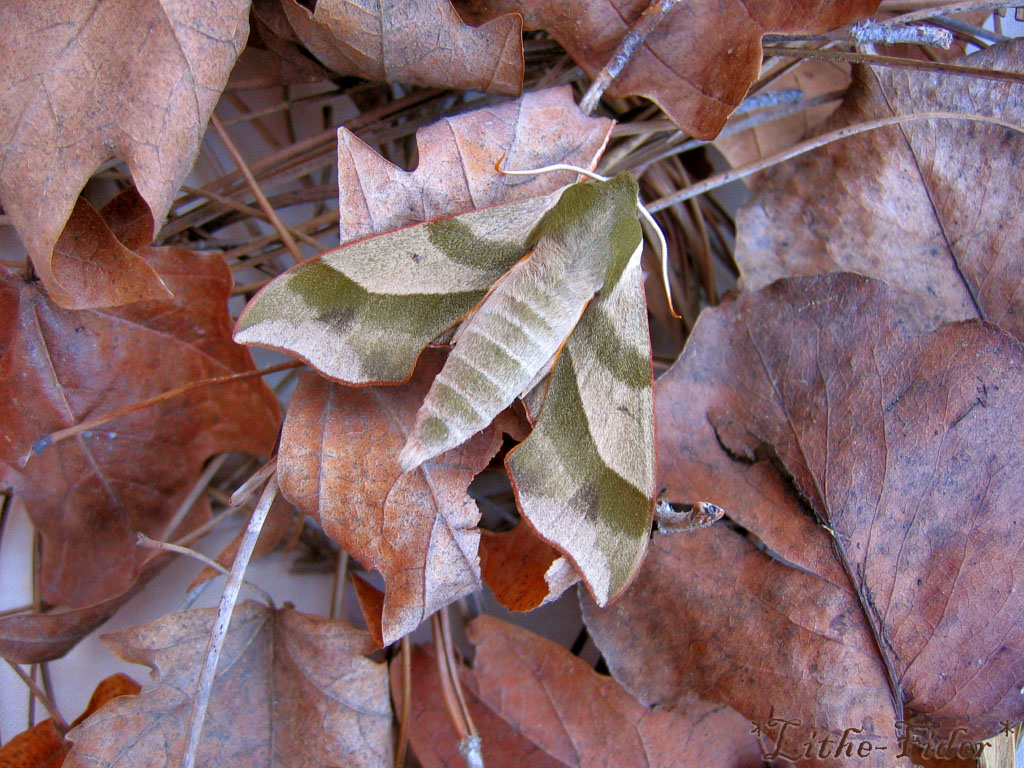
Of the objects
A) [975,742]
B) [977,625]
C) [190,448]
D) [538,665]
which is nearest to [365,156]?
[190,448]

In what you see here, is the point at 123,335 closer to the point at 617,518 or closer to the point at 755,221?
the point at 617,518

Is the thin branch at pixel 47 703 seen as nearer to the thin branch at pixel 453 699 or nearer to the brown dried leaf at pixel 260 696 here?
the brown dried leaf at pixel 260 696

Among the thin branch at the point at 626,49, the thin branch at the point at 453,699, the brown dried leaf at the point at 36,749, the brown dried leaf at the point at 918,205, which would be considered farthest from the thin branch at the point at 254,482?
the brown dried leaf at the point at 918,205

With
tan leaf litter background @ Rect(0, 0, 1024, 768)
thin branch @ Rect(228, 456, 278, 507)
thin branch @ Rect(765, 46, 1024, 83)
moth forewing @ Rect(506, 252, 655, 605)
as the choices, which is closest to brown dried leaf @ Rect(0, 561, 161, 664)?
tan leaf litter background @ Rect(0, 0, 1024, 768)

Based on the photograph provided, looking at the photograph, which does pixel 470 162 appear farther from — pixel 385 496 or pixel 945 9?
pixel 945 9

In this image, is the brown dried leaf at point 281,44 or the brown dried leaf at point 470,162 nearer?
the brown dried leaf at point 470,162
